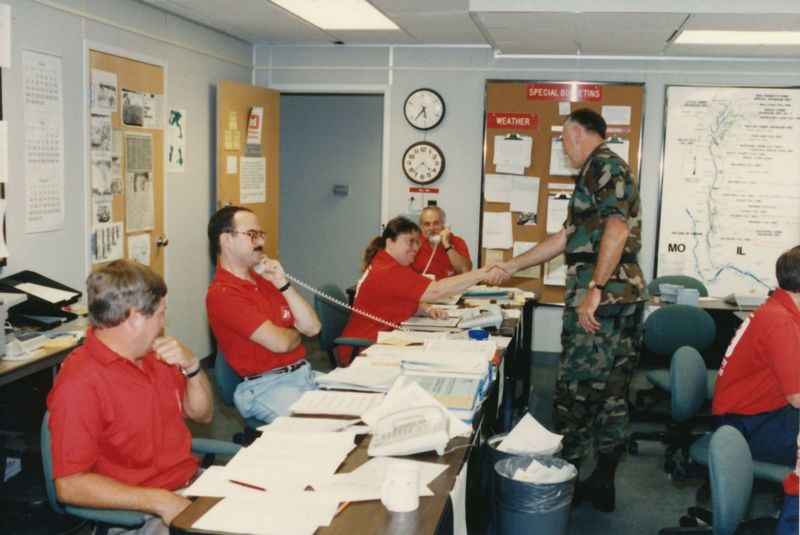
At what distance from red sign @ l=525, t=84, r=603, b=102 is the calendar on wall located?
137 inches

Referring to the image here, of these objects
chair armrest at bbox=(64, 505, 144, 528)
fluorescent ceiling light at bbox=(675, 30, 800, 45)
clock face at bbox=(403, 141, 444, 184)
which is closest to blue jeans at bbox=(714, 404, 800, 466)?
chair armrest at bbox=(64, 505, 144, 528)

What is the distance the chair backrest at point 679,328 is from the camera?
15.0ft

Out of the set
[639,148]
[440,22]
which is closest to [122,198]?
[440,22]

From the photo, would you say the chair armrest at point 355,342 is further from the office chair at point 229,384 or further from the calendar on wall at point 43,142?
the calendar on wall at point 43,142

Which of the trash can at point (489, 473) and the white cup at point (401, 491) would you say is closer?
the white cup at point (401, 491)

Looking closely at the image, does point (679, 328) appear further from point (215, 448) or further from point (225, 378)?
point (215, 448)

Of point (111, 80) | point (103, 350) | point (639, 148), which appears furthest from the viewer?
point (639, 148)

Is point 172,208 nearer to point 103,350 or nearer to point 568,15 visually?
point 568,15

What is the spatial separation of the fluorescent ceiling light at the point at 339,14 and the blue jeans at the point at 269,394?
253cm

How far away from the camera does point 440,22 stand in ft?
17.5

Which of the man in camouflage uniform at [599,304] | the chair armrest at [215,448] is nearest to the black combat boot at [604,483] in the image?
the man in camouflage uniform at [599,304]

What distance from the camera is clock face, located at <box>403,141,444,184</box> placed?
6.55 m

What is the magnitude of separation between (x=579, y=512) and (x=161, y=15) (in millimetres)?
3756

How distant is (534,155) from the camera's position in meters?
6.37
